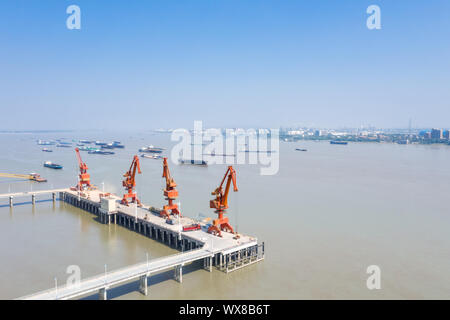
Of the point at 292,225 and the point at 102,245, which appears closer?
the point at 102,245

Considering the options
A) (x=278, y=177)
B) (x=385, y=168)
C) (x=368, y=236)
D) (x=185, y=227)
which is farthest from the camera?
(x=385, y=168)

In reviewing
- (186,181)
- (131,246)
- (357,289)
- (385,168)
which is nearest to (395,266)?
(357,289)

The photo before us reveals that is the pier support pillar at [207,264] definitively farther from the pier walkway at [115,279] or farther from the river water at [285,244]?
the pier walkway at [115,279]

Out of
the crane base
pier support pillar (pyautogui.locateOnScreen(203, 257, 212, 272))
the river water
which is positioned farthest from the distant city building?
pier support pillar (pyautogui.locateOnScreen(203, 257, 212, 272))

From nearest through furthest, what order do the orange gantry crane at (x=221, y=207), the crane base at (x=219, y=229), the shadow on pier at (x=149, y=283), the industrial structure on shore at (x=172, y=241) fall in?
1. the industrial structure on shore at (x=172, y=241)
2. the shadow on pier at (x=149, y=283)
3. the crane base at (x=219, y=229)
4. the orange gantry crane at (x=221, y=207)

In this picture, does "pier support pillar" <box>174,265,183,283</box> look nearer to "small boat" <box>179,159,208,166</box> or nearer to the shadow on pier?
the shadow on pier

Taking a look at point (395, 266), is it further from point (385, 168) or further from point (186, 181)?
point (385, 168)

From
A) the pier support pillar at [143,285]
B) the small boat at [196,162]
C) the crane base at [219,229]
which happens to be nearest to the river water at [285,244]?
the pier support pillar at [143,285]

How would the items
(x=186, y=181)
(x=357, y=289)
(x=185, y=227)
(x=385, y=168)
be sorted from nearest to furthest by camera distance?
(x=357, y=289) → (x=185, y=227) → (x=186, y=181) → (x=385, y=168)
